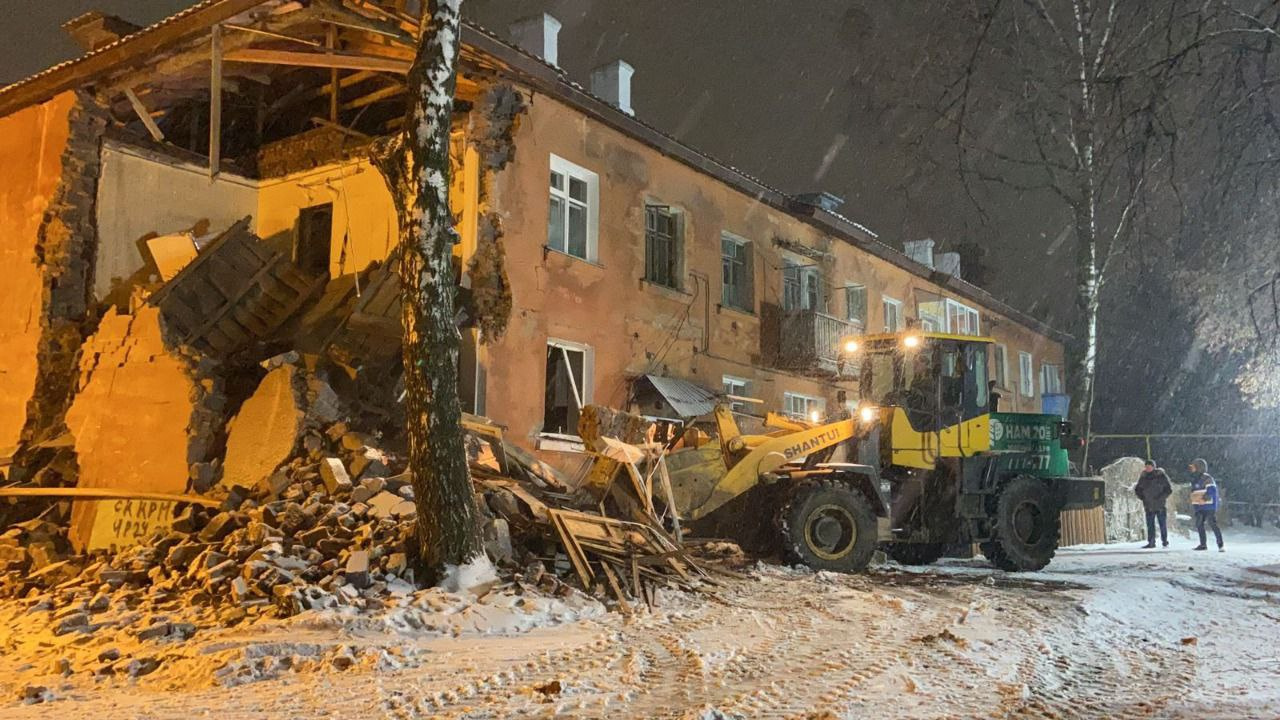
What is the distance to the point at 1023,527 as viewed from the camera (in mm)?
13422

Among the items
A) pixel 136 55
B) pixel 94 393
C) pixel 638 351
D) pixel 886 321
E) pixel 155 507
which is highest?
pixel 136 55

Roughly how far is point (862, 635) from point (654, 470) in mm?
4017

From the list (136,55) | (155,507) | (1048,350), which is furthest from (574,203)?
(1048,350)

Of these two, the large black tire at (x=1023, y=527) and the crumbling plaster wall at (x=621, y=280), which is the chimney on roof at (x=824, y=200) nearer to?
the crumbling plaster wall at (x=621, y=280)

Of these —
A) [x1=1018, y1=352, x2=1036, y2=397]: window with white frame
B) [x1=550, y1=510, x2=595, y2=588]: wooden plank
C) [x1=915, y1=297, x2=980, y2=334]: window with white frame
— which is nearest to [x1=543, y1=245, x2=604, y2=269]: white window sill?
[x1=550, y1=510, x2=595, y2=588]: wooden plank

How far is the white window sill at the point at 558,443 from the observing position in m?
13.6

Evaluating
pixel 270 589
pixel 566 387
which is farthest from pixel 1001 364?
pixel 270 589

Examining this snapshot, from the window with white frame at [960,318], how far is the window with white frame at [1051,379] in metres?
7.85

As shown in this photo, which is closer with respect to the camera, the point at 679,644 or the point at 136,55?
the point at 679,644

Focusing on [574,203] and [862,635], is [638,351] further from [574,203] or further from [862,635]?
[862,635]

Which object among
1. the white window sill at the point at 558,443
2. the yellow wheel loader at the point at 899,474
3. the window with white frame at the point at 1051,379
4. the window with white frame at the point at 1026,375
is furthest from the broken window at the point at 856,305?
the window with white frame at the point at 1051,379

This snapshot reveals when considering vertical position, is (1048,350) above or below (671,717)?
above

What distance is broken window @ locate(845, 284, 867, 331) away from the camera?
22.4m

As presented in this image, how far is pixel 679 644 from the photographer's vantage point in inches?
269
